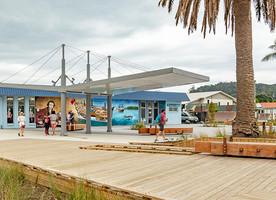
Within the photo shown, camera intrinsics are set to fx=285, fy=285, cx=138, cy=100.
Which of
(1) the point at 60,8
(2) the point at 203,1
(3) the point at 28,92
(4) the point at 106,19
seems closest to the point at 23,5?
(1) the point at 60,8

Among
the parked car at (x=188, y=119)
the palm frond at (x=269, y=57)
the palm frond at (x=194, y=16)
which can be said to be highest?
the palm frond at (x=269, y=57)

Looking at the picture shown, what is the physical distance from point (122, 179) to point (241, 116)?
8.08 metres

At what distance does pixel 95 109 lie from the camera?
1268 inches

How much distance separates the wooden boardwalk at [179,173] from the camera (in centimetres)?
448

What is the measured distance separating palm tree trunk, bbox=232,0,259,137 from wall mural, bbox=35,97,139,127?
21.8 metres

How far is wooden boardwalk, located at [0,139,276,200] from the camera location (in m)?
4.48

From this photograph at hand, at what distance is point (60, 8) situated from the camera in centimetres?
1552

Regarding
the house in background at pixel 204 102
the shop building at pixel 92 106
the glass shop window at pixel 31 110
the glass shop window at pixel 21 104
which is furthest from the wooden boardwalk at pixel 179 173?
the house in background at pixel 204 102

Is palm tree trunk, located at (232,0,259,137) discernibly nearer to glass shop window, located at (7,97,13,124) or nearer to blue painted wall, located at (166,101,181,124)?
glass shop window, located at (7,97,13,124)

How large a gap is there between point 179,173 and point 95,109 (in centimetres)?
2699

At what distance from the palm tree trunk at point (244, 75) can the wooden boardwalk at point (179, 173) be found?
4.64 meters

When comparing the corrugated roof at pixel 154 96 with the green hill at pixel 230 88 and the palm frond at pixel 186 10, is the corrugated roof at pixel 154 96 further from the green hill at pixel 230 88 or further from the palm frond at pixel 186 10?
the green hill at pixel 230 88

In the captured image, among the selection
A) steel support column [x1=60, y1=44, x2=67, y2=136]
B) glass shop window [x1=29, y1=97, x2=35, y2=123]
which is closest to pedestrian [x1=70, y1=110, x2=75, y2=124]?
glass shop window [x1=29, y1=97, x2=35, y2=123]

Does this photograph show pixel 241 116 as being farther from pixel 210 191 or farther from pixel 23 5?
pixel 23 5
